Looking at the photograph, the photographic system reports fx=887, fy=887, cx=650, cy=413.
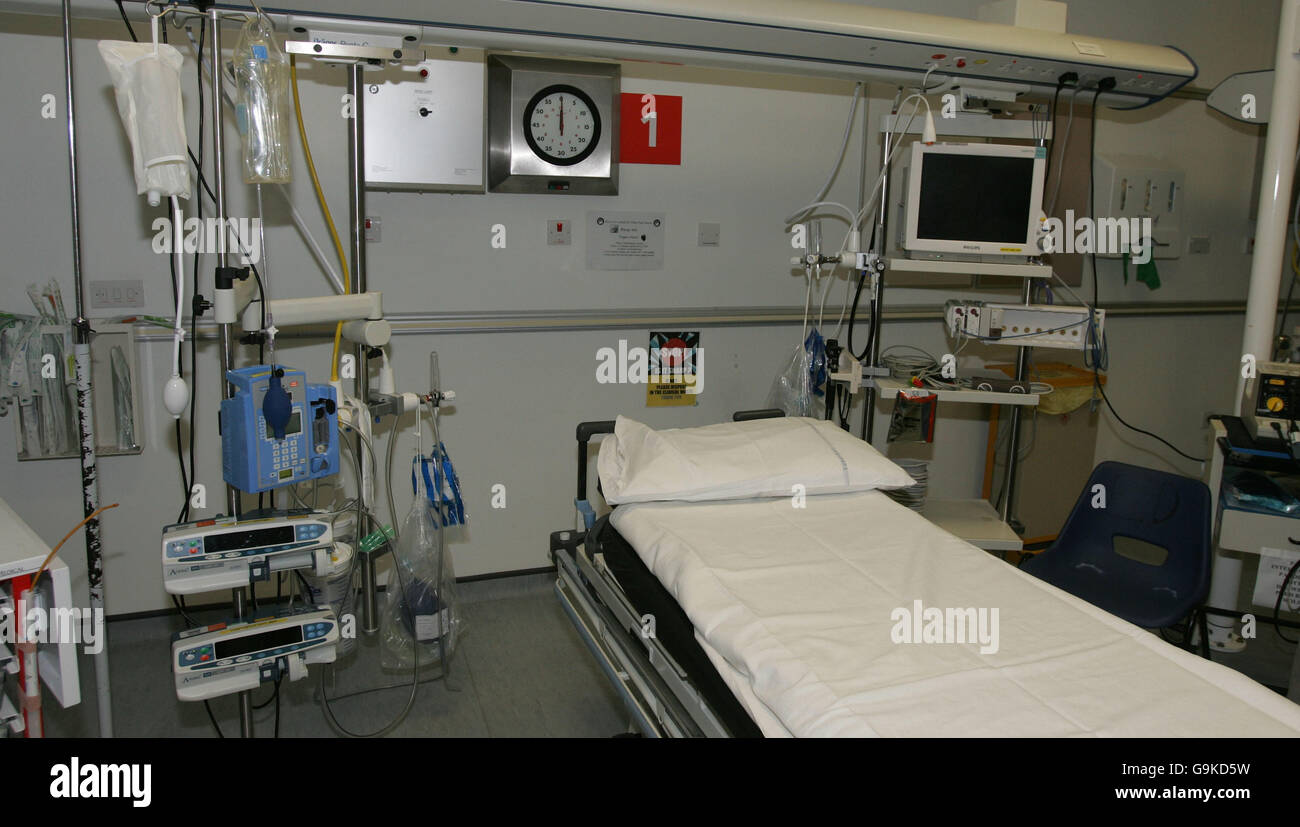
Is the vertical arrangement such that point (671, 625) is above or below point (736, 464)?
below

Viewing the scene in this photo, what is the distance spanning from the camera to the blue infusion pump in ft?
6.28

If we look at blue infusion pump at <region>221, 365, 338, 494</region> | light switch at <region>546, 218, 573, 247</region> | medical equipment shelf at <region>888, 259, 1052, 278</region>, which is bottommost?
blue infusion pump at <region>221, 365, 338, 494</region>

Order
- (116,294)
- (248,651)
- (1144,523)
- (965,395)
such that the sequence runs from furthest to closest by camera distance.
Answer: (965,395) → (116,294) → (1144,523) → (248,651)

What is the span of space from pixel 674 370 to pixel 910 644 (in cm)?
208

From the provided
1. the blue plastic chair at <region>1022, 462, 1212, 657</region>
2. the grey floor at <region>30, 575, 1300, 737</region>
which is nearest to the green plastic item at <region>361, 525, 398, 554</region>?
the grey floor at <region>30, 575, 1300, 737</region>

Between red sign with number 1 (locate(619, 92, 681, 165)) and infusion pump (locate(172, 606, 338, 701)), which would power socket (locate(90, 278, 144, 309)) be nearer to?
infusion pump (locate(172, 606, 338, 701))

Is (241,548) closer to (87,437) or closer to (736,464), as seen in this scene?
(87,437)

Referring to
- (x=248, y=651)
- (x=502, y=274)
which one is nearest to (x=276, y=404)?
(x=248, y=651)

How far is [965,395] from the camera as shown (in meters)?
3.12

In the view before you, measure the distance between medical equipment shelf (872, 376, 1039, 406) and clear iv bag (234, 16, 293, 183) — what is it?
2.06 metres

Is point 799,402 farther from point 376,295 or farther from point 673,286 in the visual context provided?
point 376,295

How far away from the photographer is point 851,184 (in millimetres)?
3795

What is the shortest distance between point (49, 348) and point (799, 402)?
250 cm
